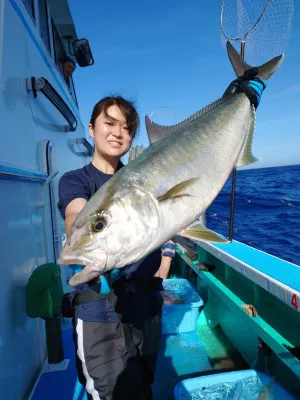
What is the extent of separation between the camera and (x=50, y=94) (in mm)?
3287

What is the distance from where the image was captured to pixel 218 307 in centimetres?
391

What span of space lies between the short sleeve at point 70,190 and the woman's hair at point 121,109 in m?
0.47

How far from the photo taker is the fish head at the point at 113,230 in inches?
53.9

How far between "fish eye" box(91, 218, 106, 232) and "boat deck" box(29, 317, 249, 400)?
182cm

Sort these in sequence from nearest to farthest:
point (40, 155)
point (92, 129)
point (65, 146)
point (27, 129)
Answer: point (92, 129), point (27, 129), point (40, 155), point (65, 146)

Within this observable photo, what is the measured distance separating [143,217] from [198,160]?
21.3 inches

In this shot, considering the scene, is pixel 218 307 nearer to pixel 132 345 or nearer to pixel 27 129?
pixel 132 345

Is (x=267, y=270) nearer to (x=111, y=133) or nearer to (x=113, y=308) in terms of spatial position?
(x=113, y=308)

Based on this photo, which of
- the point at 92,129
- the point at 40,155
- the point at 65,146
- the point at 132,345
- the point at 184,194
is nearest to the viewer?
the point at 184,194

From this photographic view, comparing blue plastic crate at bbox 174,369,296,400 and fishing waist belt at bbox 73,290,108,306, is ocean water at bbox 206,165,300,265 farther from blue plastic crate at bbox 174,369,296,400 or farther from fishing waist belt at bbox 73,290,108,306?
fishing waist belt at bbox 73,290,108,306

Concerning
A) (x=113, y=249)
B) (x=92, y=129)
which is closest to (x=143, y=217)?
(x=113, y=249)

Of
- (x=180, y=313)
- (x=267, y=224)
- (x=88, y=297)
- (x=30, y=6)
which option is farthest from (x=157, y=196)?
(x=267, y=224)

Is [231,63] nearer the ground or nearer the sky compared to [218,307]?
nearer the sky

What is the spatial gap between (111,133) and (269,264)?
2.01m
